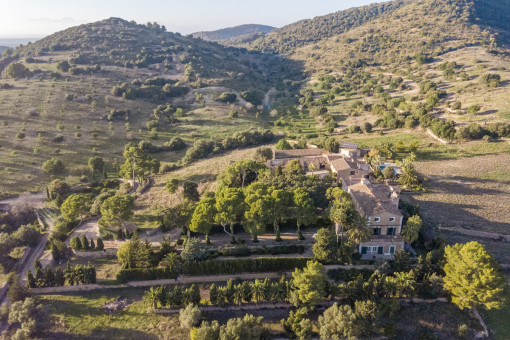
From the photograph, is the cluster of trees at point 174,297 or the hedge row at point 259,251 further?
the hedge row at point 259,251

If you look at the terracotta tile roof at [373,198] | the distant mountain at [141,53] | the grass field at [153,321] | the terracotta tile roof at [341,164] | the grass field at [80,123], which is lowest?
the grass field at [153,321]

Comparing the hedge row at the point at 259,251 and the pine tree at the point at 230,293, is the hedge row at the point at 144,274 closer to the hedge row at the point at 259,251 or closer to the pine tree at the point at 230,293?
the hedge row at the point at 259,251

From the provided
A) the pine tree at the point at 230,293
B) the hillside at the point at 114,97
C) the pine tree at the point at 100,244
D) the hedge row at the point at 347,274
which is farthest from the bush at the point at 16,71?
the hedge row at the point at 347,274

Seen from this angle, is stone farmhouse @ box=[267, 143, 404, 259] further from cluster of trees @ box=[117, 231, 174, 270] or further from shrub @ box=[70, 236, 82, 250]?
shrub @ box=[70, 236, 82, 250]

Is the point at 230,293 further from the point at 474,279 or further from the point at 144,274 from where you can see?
the point at 474,279

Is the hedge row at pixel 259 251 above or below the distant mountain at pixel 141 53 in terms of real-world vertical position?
below
